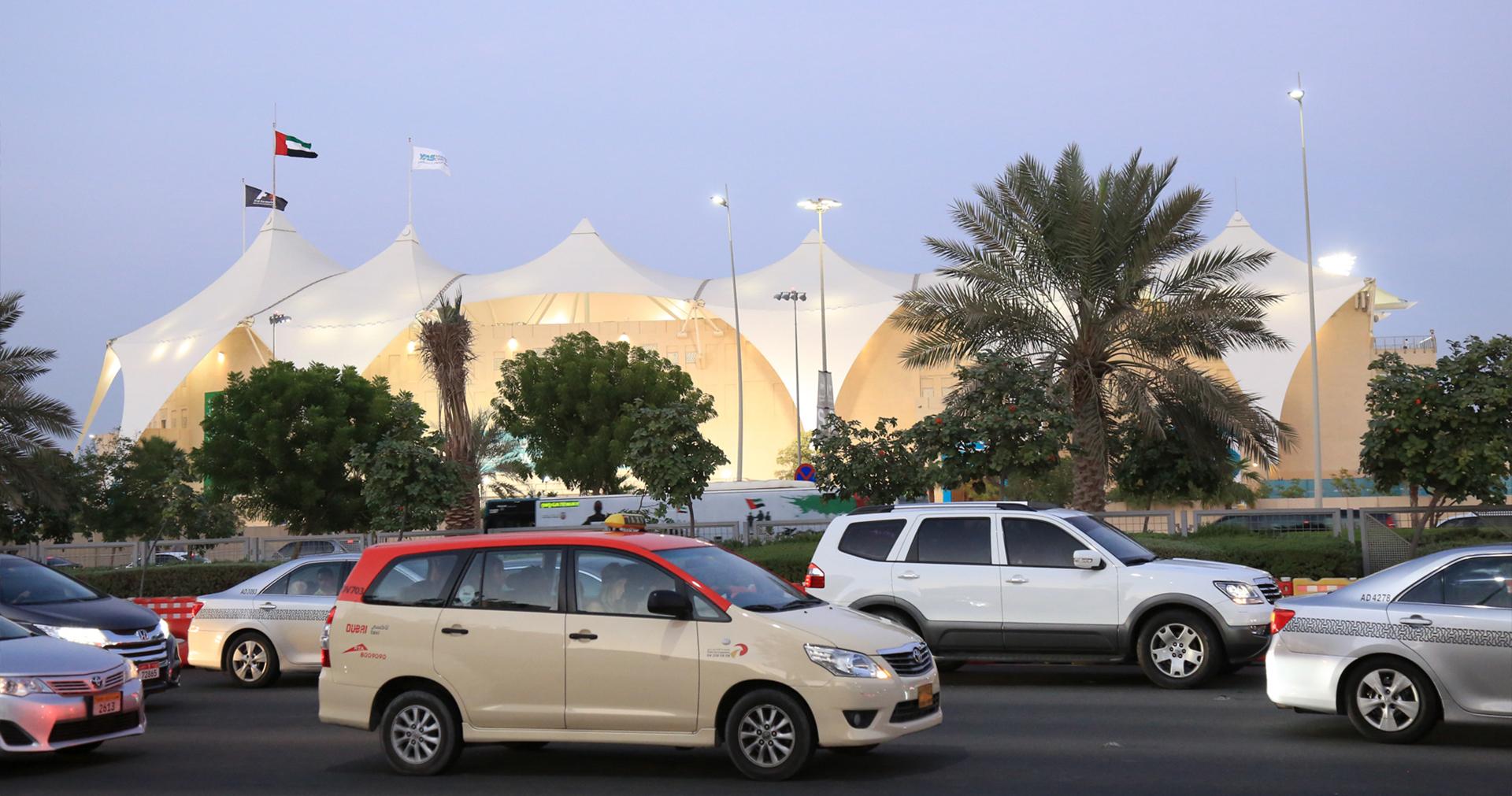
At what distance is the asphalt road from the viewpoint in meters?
7.61

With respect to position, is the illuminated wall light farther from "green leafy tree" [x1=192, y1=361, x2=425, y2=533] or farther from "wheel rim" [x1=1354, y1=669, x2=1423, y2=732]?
"wheel rim" [x1=1354, y1=669, x2=1423, y2=732]

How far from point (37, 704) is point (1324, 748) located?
28.1ft

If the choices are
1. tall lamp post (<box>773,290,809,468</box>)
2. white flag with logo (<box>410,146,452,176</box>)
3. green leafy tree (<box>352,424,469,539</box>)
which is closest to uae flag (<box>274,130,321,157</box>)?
white flag with logo (<box>410,146,452,176</box>)

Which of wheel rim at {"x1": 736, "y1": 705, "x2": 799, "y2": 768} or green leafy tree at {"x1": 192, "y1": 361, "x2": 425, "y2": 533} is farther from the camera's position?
green leafy tree at {"x1": 192, "y1": 361, "x2": 425, "y2": 533}

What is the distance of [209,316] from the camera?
74625 millimetres

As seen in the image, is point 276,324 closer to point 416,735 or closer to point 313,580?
point 313,580

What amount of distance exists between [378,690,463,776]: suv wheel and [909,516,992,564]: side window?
5.25 m

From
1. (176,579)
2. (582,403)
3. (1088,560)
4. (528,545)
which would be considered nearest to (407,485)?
(176,579)

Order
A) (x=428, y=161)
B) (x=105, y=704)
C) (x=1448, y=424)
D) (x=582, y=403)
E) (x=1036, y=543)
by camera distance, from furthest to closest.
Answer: (x=428, y=161) → (x=582, y=403) → (x=1448, y=424) → (x=1036, y=543) → (x=105, y=704)

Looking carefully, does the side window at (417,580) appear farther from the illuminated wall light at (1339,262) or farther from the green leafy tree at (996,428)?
the illuminated wall light at (1339,262)

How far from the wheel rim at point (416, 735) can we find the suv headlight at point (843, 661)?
257 cm

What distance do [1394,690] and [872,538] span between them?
16.6ft

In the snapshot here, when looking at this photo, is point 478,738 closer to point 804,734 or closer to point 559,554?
point 559,554

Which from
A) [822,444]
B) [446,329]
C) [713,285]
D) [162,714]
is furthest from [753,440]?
[162,714]
